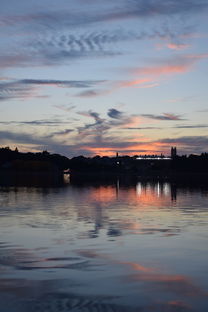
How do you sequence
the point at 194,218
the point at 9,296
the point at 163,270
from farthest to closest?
the point at 194,218 → the point at 163,270 → the point at 9,296

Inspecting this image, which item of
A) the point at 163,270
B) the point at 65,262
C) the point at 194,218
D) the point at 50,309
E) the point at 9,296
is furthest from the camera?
the point at 194,218

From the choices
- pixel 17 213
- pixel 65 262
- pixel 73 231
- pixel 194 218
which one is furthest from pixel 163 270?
pixel 17 213

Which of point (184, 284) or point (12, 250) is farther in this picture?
point (12, 250)

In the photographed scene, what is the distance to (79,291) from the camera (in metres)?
13.7

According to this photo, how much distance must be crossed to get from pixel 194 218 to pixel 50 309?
21.8 metres

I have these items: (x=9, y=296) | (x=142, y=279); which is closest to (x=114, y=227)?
(x=142, y=279)

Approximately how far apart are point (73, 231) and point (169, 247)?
6.61 m

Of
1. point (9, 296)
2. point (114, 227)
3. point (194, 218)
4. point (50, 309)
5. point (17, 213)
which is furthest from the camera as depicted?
point (17, 213)

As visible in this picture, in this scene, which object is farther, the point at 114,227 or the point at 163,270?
the point at 114,227

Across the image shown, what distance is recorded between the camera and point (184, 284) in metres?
14.5

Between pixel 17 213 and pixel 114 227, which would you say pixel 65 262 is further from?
pixel 17 213

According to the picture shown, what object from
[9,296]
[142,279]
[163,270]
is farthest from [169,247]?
[9,296]

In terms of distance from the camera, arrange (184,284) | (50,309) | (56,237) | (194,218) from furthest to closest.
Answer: (194,218) → (56,237) → (184,284) → (50,309)

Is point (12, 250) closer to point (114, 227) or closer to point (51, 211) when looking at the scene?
point (114, 227)
